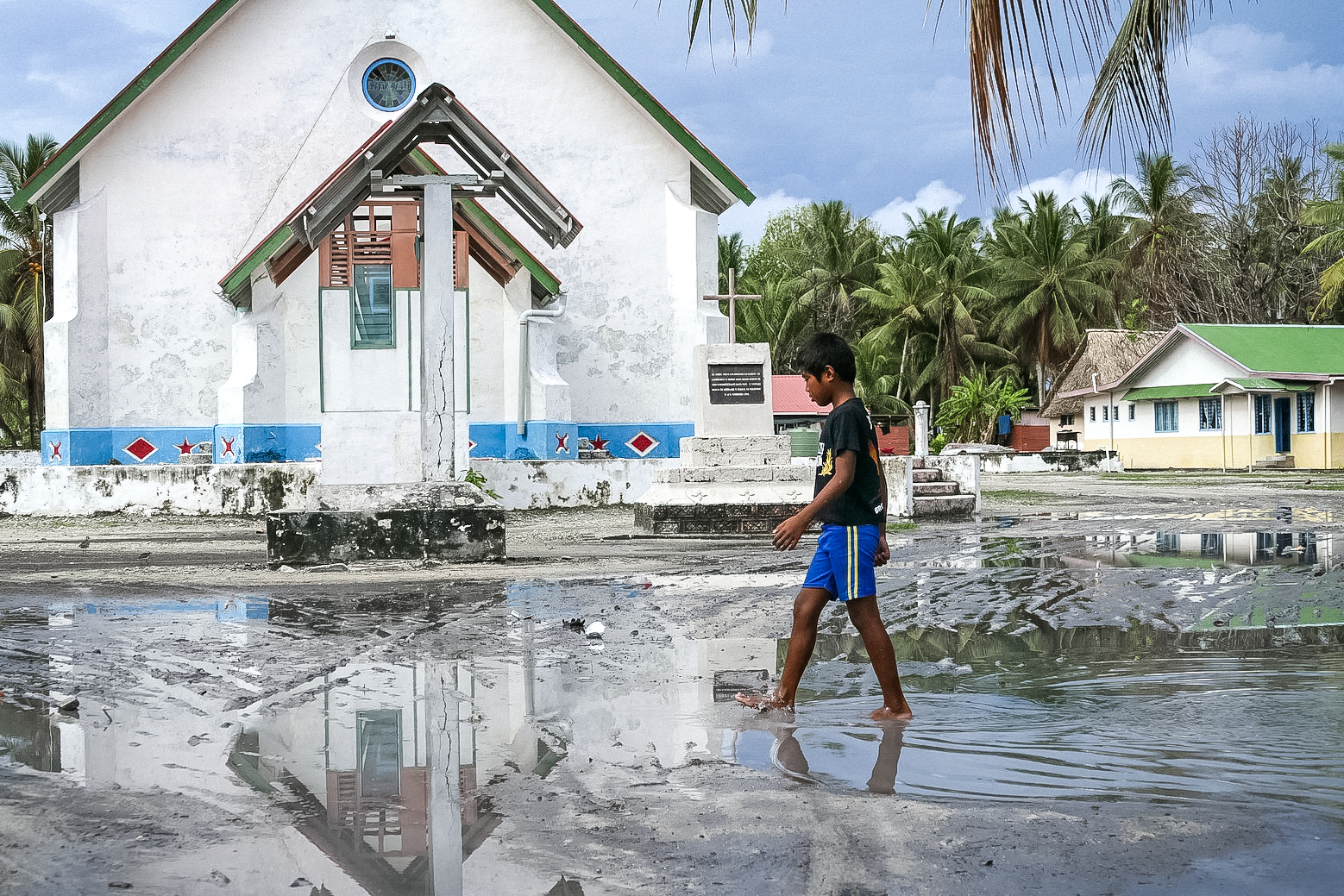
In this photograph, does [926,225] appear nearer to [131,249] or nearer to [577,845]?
[131,249]

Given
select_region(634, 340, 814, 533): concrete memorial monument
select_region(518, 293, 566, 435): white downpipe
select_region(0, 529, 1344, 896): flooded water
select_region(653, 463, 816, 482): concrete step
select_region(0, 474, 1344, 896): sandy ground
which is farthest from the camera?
select_region(518, 293, 566, 435): white downpipe

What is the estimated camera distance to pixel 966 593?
8953mm

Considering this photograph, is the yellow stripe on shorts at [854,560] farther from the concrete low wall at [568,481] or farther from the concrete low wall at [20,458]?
the concrete low wall at [20,458]

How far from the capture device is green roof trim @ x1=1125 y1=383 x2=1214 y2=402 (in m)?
43.6

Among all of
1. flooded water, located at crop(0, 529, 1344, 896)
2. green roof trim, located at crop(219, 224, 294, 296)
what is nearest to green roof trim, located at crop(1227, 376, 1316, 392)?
green roof trim, located at crop(219, 224, 294, 296)

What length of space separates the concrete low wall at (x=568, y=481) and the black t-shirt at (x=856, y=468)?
13.4m

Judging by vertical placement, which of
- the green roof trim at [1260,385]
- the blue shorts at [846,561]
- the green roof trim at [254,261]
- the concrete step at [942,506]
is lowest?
the concrete step at [942,506]

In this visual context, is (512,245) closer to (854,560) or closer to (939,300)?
(854,560)

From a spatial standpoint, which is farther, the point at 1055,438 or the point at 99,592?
the point at 1055,438

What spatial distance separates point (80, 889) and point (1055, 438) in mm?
56494

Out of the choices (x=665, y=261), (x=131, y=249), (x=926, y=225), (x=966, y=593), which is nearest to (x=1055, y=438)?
(x=926, y=225)

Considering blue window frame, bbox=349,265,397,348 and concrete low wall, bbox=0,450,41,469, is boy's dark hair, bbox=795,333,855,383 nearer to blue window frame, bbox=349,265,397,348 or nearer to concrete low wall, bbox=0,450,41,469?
blue window frame, bbox=349,265,397,348

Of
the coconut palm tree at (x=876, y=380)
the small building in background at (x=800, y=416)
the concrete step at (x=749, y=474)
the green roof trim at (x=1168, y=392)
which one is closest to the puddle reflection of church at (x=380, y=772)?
the concrete step at (x=749, y=474)

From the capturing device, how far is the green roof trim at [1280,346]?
41.7m
